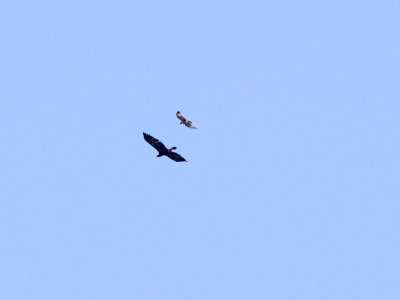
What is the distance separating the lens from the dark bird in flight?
9269cm

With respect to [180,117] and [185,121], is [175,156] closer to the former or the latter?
[185,121]

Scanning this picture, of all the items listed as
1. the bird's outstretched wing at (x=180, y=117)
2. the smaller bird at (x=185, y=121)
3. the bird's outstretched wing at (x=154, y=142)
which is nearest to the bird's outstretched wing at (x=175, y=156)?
the bird's outstretched wing at (x=154, y=142)

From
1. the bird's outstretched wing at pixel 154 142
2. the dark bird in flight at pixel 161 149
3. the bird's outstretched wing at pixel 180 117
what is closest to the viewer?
the bird's outstretched wing at pixel 154 142

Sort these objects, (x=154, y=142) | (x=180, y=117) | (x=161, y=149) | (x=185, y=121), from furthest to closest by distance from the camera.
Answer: (x=180, y=117)
(x=185, y=121)
(x=161, y=149)
(x=154, y=142)

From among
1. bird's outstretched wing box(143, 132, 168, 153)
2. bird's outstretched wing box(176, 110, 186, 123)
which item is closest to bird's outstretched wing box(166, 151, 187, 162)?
bird's outstretched wing box(143, 132, 168, 153)

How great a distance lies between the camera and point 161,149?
306 feet

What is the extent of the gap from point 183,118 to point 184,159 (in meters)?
7.67

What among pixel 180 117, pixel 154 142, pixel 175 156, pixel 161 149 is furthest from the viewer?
pixel 180 117

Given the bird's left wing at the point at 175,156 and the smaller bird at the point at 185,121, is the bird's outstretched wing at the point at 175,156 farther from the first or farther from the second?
the smaller bird at the point at 185,121

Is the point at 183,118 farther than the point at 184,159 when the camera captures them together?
Yes

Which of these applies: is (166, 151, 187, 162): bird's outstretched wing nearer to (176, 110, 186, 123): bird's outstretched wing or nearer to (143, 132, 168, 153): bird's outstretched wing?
(143, 132, 168, 153): bird's outstretched wing

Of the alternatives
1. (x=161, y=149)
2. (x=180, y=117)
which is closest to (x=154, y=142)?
(x=161, y=149)

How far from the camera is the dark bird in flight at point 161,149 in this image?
304ft

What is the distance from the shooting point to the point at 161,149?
93.2 meters
